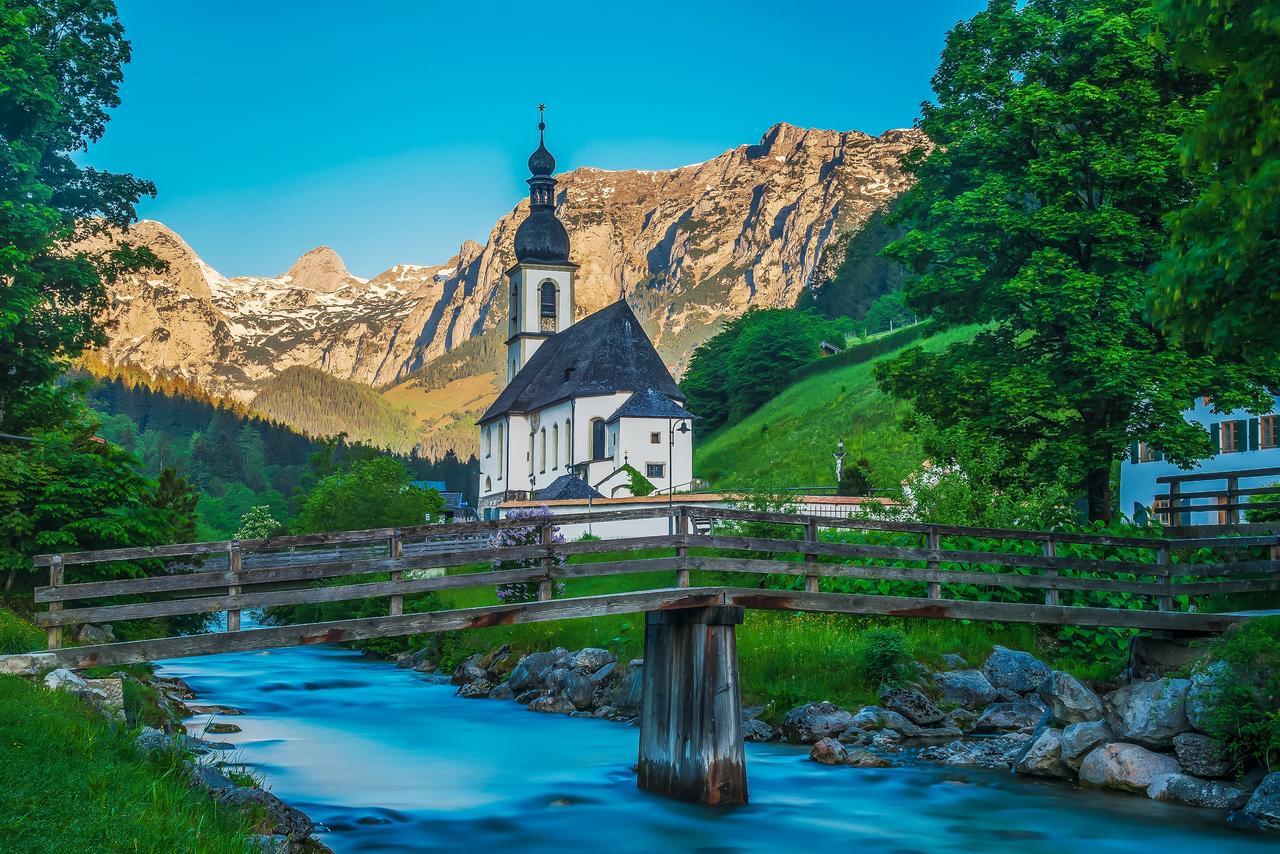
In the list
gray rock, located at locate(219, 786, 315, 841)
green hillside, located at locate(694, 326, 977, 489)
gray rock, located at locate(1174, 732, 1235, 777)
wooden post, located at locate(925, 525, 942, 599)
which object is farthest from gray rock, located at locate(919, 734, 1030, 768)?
green hillside, located at locate(694, 326, 977, 489)

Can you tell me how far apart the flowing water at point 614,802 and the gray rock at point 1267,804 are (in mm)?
444

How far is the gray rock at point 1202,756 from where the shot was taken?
17.0 meters

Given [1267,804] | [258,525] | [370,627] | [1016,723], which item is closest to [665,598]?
[370,627]

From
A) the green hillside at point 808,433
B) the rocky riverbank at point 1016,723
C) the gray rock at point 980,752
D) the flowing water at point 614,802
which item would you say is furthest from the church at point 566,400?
the gray rock at point 980,752

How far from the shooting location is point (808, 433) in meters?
87.1

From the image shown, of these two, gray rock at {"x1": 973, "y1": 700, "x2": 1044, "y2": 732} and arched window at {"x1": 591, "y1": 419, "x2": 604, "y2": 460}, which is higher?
arched window at {"x1": 591, "y1": 419, "x2": 604, "y2": 460}

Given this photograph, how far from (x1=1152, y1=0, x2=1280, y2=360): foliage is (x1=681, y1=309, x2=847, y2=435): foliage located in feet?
323

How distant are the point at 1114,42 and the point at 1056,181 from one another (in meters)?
3.35

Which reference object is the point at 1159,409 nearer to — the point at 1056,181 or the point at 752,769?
the point at 1056,181

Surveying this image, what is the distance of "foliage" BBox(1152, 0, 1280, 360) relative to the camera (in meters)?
10.4

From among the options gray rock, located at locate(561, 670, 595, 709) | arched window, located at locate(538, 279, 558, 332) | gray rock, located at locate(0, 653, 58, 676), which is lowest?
gray rock, located at locate(561, 670, 595, 709)

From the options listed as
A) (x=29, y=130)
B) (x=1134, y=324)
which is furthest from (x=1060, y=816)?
(x=29, y=130)

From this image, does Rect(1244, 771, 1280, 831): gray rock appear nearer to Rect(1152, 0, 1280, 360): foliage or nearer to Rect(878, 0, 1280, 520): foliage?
Rect(1152, 0, 1280, 360): foliage

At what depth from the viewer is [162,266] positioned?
127 ft
